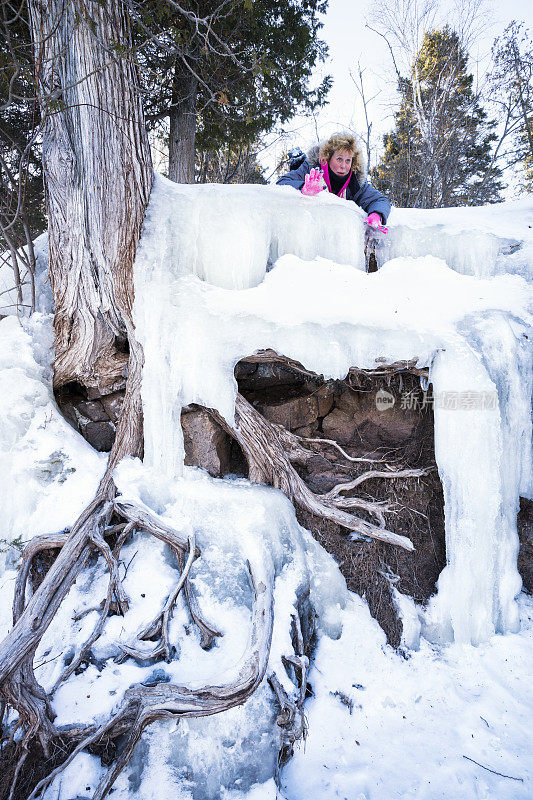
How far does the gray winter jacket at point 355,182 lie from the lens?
10.5ft

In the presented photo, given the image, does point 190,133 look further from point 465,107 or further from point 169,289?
point 465,107

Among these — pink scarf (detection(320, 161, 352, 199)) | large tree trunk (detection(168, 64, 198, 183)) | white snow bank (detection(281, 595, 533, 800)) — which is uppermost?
large tree trunk (detection(168, 64, 198, 183))

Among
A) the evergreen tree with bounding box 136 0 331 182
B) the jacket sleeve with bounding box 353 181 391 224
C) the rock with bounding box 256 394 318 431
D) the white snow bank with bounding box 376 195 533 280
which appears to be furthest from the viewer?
the evergreen tree with bounding box 136 0 331 182

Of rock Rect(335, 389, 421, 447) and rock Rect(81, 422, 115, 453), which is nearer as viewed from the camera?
rock Rect(81, 422, 115, 453)

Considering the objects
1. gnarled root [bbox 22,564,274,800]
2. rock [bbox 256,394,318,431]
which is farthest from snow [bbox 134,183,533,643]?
gnarled root [bbox 22,564,274,800]

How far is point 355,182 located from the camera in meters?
3.39

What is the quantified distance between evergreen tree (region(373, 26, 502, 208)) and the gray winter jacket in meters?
4.71

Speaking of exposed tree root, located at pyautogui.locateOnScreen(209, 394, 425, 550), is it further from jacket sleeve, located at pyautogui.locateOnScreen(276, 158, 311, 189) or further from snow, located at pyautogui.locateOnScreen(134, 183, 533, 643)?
jacket sleeve, located at pyautogui.locateOnScreen(276, 158, 311, 189)

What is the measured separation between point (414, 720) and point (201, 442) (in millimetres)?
2265

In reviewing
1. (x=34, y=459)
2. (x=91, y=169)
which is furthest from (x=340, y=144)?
(x=34, y=459)

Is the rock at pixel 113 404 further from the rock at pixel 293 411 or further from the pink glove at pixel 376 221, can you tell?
the pink glove at pixel 376 221

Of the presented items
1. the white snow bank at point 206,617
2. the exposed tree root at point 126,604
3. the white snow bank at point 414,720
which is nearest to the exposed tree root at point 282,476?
the exposed tree root at point 126,604

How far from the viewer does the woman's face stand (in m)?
3.17

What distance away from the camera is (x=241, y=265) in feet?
9.11
